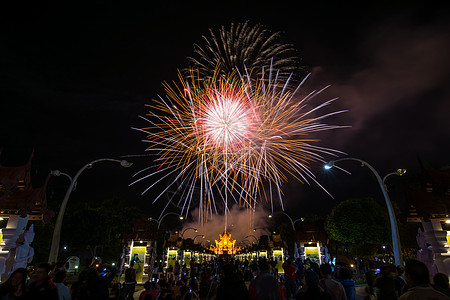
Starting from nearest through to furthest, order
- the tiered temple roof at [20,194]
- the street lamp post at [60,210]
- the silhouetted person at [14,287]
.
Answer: the silhouetted person at [14,287] < the street lamp post at [60,210] < the tiered temple roof at [20,194]

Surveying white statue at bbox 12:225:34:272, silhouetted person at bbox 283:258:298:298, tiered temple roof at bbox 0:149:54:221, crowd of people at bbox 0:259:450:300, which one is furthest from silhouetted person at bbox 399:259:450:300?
tiered temple roof at bbox 0:149:54:221

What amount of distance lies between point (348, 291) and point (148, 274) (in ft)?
79.3

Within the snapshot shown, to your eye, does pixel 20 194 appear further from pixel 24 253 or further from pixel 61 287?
pixel 61 287

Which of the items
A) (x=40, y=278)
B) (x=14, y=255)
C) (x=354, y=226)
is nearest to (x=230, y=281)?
(x=40, y=278)

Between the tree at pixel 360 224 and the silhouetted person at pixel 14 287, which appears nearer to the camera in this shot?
the silhouetted person at pixel 14 287

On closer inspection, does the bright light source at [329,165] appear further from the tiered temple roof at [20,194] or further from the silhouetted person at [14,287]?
the tiered temple roof at [20,194]

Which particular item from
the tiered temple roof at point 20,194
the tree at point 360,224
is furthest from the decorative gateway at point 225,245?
the tiered temple roof at point 20,194

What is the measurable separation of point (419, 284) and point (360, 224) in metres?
39.9

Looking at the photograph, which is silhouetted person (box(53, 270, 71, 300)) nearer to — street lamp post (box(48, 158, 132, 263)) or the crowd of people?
the crowd of people

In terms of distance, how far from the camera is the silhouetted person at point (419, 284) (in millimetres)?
3502

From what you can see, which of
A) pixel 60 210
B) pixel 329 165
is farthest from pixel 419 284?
pixel 60 210

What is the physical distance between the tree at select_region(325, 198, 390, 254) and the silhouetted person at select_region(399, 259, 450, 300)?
39.7 meters

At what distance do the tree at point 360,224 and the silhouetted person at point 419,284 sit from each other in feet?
130

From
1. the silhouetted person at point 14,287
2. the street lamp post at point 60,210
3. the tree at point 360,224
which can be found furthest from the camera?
the tree at point 360,224
